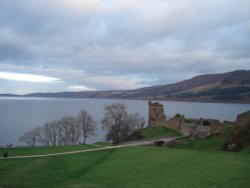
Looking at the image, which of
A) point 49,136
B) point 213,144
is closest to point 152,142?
point 213,144

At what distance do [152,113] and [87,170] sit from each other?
39.7 metres

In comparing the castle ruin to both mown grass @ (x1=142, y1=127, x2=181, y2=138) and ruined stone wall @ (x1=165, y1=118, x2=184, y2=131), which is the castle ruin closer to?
ruined stone wall @ (x1=165, y1=118, x2=184, y2=131)

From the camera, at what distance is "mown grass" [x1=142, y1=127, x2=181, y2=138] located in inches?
2060

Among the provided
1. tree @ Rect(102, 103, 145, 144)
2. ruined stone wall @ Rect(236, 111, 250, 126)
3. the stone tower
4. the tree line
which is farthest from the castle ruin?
the tree line

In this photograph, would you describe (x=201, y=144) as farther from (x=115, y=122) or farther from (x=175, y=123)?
(x=115, y=122)

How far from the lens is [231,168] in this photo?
21031mm

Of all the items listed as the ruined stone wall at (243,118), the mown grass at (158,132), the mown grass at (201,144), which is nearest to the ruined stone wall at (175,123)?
the mown grass at (158,132)

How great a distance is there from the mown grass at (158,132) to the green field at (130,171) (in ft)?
64.5

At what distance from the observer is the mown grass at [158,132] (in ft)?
172

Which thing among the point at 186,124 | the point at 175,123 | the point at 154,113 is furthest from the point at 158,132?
the point at 154,113

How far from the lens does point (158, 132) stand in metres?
55.2

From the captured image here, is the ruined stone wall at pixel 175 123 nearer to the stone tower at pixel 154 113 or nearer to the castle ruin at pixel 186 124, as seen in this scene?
the castle ruin at pixel 186 124

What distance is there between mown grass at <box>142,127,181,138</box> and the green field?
19653 mm

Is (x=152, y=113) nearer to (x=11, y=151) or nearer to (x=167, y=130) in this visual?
(x=167, y=130)
